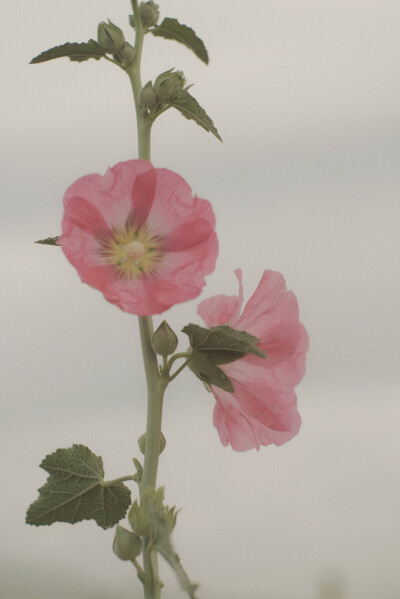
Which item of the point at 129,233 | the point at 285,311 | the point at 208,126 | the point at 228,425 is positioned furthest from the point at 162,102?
the point at 228,425

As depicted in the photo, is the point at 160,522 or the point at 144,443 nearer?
the point at 160,522

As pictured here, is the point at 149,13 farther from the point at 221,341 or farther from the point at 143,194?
the point at 221,341

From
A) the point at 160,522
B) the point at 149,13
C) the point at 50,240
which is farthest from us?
the point at 149,13

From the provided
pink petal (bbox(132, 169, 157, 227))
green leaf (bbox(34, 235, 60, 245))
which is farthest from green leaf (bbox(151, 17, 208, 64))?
green leaf (bbox(34, 235, 60, 245))

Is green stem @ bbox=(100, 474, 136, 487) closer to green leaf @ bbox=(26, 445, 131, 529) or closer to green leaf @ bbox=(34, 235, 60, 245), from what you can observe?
green leaf @ bbox=(26, 445, 131, 529)

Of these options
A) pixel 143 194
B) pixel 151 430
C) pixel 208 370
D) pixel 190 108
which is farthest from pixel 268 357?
pixel 190 108

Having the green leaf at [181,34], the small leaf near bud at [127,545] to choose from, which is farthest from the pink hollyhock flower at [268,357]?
the green leaf at [181,34]

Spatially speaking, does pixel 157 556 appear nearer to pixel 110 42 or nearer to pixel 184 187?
pixel 184 187

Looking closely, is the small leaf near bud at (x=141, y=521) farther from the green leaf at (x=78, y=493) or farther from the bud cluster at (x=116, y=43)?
the bud cluster at (x=116, y=43)
